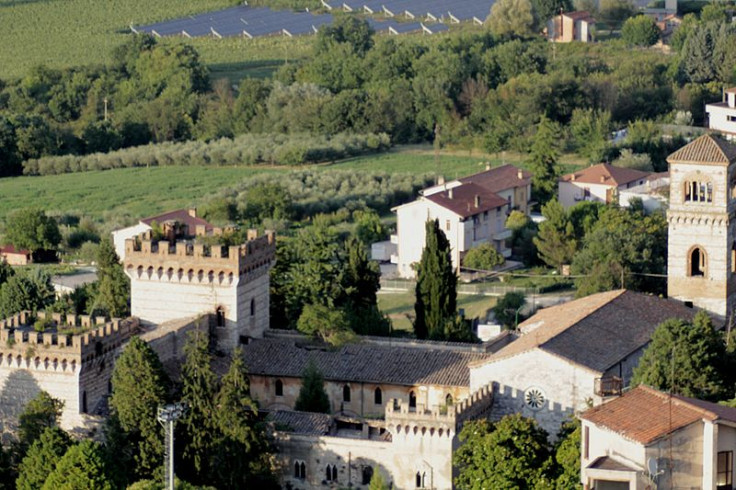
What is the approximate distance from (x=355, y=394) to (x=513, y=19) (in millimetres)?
90516

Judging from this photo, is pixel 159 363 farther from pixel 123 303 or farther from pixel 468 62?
pixel 468 62

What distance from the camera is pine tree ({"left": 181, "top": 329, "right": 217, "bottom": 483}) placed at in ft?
185

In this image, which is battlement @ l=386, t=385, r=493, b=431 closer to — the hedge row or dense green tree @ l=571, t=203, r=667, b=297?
dense green tree @ l=571, t=203, r=667, b=297

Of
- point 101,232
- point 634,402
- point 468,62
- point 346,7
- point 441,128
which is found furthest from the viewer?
point 346,7

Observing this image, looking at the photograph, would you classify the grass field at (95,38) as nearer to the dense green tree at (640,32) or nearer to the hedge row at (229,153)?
the dense green tree at (640,32)

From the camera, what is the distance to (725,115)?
388 feet

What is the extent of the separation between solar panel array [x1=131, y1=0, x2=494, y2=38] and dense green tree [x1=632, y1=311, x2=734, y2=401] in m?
97.8

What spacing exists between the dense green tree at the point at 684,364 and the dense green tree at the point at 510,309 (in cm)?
1409

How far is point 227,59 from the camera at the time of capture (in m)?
149

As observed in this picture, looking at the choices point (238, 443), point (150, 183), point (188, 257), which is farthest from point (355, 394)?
point (150, 183)

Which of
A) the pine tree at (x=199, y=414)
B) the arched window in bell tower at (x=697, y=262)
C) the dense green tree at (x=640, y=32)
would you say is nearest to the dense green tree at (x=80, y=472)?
the pine tree at (x=199, y=414)

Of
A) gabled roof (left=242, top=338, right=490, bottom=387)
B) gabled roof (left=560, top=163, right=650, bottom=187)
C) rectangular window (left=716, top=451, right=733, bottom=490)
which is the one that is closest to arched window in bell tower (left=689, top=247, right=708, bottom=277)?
gabled roof (left=242, top=338, right=490, bottom=387)

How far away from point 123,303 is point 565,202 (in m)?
35.4

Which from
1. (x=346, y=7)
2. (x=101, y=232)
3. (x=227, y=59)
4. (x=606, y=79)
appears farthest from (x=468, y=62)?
(x=101, y=232)
